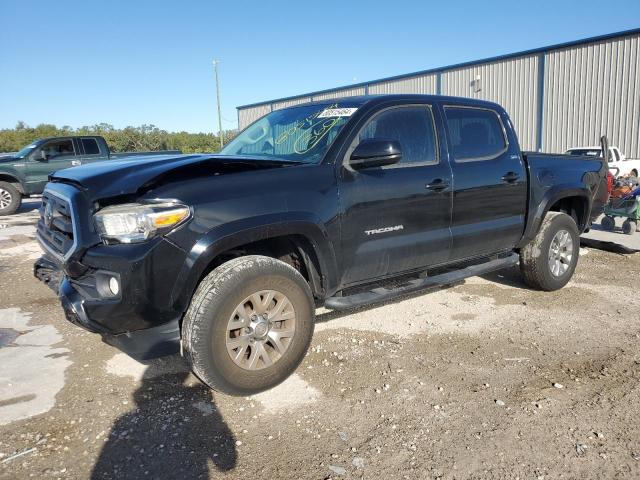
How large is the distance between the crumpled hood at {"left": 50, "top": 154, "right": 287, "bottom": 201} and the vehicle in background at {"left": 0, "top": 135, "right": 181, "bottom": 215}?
9.33 m

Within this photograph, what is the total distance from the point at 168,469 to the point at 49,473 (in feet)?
1.84

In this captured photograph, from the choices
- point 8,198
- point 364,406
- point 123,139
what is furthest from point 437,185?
point 123,139

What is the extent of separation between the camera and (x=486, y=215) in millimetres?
4387

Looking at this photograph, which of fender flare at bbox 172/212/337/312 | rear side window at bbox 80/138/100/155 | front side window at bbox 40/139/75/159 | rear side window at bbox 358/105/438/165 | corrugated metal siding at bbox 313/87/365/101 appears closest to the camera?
fender flare at bbox 172/212/337/312

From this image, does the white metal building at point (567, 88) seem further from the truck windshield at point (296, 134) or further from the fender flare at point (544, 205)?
the truck windshield at point (296, 134)

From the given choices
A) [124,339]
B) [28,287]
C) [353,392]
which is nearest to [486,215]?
[353,392]

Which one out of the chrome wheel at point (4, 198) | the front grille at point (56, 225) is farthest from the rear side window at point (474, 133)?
the chrome wheel at point (4, 198)

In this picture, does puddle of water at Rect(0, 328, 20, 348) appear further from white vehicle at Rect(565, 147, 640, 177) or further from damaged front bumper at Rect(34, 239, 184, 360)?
white vehicle at Rect(565, 147, 640, 177)

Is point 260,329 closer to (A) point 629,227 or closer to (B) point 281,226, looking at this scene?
(B) point 281,226

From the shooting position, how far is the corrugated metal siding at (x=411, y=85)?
2452cm

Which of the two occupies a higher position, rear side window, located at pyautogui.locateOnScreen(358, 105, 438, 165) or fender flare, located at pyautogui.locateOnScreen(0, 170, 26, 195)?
rear side window, located at pyautogui.locateOnScreen(358, 105, 438, 165)

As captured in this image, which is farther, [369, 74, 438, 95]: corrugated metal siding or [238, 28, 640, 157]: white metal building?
[369, 74, 438, 95]: corrugated metal siding

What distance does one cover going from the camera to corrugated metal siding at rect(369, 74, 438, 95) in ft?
80.4

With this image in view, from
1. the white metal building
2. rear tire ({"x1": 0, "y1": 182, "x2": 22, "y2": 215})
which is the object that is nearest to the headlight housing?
rear tire ({"x1": 0, "y1": 182, "x2": 22, "y2": 215})
